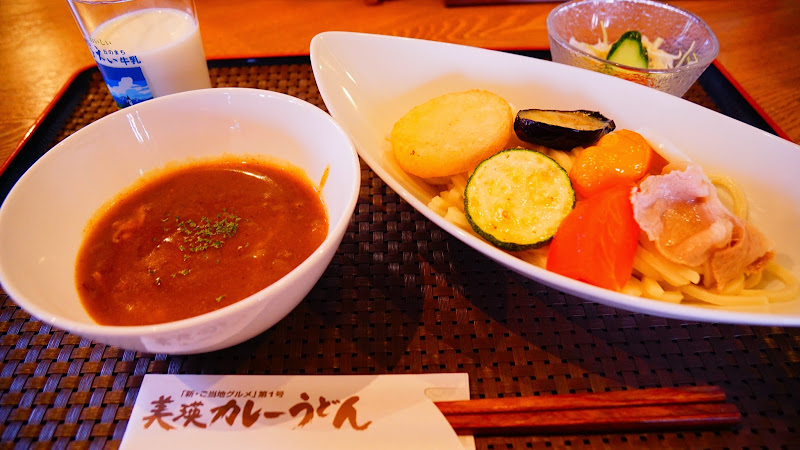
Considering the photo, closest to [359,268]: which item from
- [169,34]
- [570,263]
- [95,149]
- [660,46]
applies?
[570,263]

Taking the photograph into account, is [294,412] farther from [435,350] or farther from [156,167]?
[156,167]

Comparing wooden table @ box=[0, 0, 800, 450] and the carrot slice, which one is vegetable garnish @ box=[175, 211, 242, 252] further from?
the carrot slice

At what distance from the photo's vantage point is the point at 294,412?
128cm

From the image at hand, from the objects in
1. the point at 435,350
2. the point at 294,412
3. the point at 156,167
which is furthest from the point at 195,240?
the point at 435,350

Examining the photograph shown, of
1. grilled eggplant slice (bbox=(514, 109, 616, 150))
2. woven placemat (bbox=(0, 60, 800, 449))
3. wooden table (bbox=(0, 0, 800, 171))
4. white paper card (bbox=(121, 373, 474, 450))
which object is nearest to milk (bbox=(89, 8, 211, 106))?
wooden table (bbox=(0, 0, 800, 171))

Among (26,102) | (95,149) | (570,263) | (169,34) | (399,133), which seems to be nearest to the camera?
(570,263)

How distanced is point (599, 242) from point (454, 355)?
558 millimetres

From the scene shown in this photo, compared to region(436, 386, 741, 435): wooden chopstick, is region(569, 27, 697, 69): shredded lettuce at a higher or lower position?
higher

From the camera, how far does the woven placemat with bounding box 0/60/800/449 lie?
1293 mm

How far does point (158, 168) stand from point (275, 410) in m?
1.01

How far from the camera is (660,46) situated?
255 centimetres

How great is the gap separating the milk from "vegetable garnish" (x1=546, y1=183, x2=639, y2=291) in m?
1.90

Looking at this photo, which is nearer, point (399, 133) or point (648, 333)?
point (648, 333)

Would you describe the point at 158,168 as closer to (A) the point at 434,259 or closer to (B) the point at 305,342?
(B) the point at 305,342
